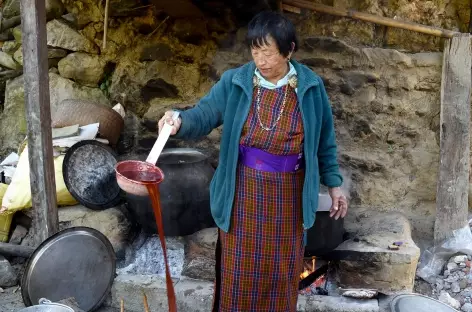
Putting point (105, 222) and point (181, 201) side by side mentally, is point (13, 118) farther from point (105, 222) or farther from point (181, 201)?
point (181, 201)

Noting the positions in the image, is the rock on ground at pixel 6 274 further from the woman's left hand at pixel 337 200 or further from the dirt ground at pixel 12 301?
the woman's left hand at pixel 337 200

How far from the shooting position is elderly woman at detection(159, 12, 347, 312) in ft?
7.75

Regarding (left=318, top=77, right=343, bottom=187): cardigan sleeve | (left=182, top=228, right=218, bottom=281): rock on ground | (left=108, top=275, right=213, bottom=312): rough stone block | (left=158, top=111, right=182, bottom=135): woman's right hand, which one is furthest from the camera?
(left=182, top=228, right=218, bottom=281): rock on ground

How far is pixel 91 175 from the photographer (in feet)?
13.4

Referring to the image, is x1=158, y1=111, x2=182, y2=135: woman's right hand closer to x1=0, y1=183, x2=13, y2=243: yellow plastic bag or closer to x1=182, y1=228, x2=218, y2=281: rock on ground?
x1=182, y1=228, x2=218, y2=281: rock on ground

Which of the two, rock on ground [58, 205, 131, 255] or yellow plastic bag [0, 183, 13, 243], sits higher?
rock on ground [58, 205, 131, 255]

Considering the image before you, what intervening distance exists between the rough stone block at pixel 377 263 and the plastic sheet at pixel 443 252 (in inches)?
17.7

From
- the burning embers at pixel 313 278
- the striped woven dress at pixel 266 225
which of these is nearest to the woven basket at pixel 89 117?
the burning embers at pixel 313 278

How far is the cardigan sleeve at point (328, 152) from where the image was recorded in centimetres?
255

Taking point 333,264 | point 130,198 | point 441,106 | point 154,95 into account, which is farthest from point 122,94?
point 441,106

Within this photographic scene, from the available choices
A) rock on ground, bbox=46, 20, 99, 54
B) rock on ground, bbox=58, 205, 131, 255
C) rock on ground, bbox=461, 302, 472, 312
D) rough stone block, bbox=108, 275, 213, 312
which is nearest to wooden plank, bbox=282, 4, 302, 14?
rock on ground, bbox=46, 20, 99, 54

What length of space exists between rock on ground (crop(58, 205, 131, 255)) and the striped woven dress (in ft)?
4.49

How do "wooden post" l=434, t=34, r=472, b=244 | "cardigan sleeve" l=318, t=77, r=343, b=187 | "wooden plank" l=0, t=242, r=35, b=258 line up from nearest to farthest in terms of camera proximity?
"cardigan sleeve" l=318, t=77, r=343, b=187, "wooden post" l=434, t=34, r=472, b=244, "wooden plank" l=0, t=242, r=35, b=258

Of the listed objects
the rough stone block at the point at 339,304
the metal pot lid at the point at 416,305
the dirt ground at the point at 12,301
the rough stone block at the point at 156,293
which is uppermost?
the metal pot lid at the point at 416,305
